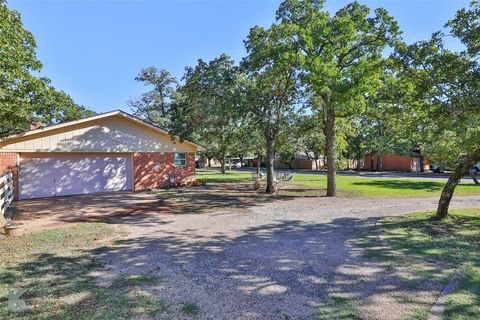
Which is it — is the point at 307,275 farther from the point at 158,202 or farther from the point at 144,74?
the point at 144,74

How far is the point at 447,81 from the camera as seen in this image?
351 inches

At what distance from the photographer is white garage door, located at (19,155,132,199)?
1587 cm

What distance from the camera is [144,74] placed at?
3962cm

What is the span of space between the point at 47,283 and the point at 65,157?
44.6 feet

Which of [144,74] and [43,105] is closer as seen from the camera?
[43,105]

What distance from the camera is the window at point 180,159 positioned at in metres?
21.9

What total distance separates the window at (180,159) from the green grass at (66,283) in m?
13.8

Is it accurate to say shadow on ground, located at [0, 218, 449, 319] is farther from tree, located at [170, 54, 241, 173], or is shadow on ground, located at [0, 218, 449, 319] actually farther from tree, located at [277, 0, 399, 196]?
tree, located at [170, 54, 241, 173]

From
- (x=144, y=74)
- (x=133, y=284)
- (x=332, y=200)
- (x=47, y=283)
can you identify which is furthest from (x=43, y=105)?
(x=144, y=74)

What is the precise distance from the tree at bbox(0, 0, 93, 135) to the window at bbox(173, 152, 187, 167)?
9.40 m

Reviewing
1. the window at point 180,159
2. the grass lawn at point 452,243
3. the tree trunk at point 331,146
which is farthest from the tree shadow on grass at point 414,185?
the window at point 180,159

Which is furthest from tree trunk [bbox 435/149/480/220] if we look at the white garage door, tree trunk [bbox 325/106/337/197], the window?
the white garage door

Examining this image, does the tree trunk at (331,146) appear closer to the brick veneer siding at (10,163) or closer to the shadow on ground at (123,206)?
the shadow on ground at (123,206)

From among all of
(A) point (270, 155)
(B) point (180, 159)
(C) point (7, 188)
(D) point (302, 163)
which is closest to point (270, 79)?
(A) point (270, 155)
